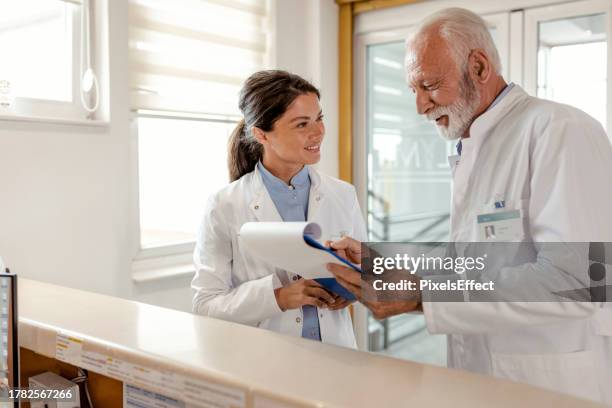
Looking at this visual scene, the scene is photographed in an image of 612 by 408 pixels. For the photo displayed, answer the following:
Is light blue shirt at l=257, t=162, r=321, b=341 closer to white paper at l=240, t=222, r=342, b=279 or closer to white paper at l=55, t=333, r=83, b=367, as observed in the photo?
white paper at l=240, t=222, r=342, b=279

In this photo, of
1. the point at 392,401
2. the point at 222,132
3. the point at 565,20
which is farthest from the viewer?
the point at 222,132

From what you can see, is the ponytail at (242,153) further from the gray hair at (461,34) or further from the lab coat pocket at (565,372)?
the lab coat pocket at (565,372)

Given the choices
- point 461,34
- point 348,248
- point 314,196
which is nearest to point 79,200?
point 314,196

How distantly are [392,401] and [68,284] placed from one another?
1767mm

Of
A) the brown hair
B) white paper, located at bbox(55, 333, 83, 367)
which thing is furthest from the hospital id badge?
white paper, located at bbox(55, 333, 83, 367)

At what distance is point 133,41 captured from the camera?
265 cm

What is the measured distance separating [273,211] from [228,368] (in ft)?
2.47

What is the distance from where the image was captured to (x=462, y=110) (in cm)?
147

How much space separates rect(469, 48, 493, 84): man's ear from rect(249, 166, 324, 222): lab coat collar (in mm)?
582

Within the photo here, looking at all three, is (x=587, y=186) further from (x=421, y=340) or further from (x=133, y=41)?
(x=421, y=340)

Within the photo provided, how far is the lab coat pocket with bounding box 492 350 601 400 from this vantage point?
1.28 metres

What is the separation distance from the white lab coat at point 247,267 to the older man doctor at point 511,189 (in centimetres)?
34

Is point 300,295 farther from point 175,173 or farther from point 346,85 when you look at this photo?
point 346,85

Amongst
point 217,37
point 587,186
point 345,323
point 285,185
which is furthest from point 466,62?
point 217,37
